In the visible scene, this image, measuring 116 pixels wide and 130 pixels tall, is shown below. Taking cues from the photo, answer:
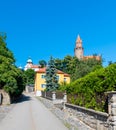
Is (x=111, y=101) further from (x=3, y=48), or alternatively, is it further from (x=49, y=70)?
(x=49, y=70)

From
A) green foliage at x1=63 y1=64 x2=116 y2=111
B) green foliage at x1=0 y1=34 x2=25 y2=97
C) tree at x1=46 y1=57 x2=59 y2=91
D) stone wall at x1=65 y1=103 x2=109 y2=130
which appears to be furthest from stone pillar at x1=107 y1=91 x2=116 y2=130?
tree at x1=46 y1=57 x2=59 y2=91

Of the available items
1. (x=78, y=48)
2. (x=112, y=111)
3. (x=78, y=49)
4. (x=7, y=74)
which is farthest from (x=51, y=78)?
(x=78, y=48)

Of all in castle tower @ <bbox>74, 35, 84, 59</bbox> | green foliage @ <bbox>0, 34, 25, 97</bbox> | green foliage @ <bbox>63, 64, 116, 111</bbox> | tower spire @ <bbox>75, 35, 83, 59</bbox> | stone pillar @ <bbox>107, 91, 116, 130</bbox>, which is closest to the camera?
stone pillar @ <bbox>107, 91, 116, 130</bbox>

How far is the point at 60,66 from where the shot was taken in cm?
10294

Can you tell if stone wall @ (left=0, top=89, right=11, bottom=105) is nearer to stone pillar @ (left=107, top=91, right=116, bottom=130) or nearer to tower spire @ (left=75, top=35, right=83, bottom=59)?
stone pillar @ (left=107, top=91, right=116, bottom=130)

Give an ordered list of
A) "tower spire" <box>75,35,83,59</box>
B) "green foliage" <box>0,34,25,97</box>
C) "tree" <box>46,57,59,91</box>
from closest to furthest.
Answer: "green foliage" <box>0,34,25,97</box> < "tree" <box>46,57,59,91</box> < "tower spire" <box>75,35,83,59</box>

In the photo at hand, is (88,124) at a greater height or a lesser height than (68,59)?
lesser

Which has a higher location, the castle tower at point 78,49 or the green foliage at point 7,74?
the castle tower at point 78,49

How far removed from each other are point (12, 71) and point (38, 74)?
4504 cm

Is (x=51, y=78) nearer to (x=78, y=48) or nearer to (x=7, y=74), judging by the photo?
(x=7, y=74)

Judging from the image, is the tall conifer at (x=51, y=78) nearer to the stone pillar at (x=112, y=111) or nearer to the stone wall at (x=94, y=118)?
the stone wall at (x=94, y=118)

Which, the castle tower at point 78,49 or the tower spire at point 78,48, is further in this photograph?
the castle tower at point 78,49

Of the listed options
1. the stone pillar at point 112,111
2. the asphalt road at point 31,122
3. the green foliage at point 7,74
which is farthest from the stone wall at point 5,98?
the stone pillar at point 112,111

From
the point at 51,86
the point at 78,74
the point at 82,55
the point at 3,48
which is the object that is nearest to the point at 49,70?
the point at 51,86
